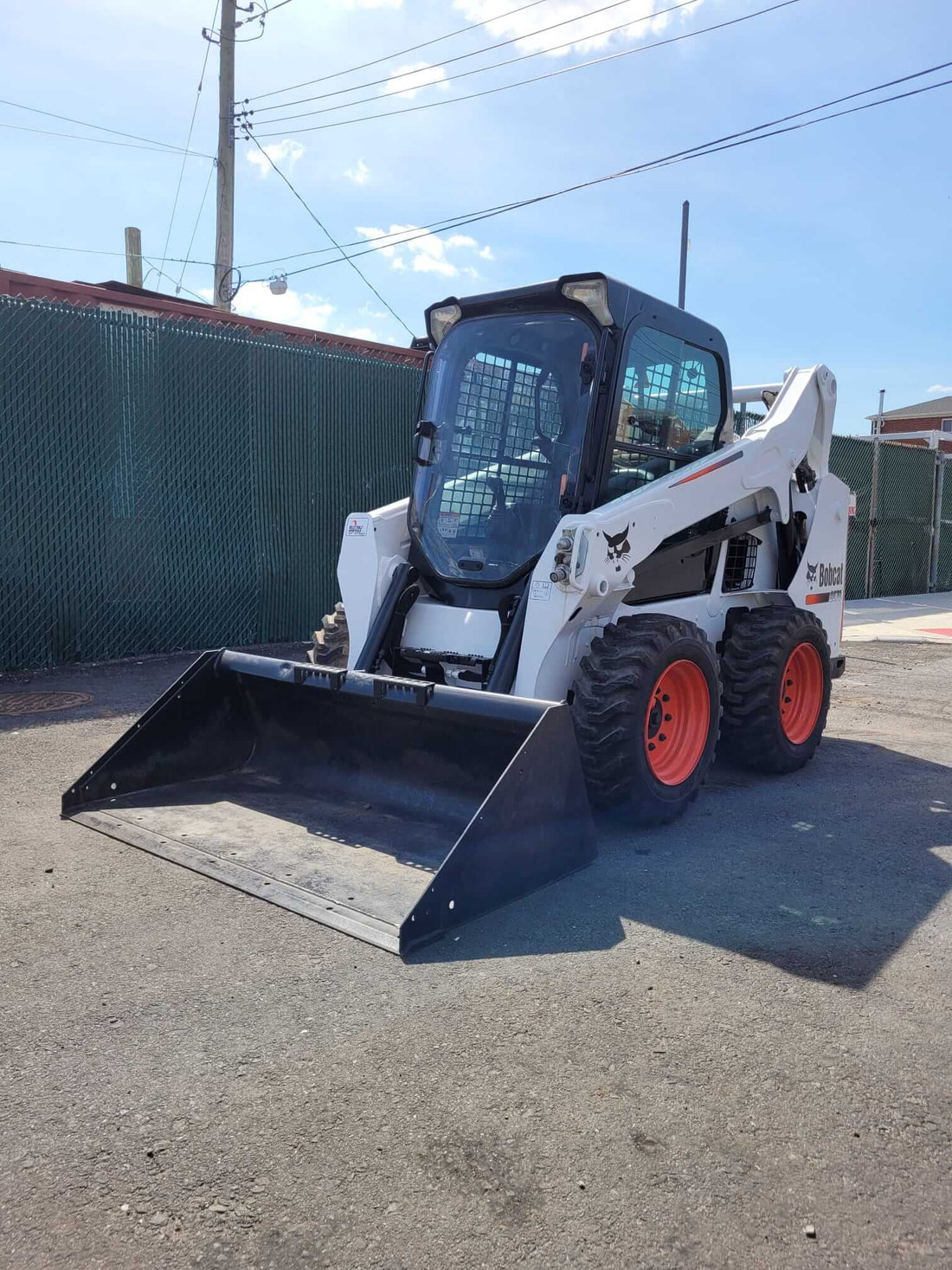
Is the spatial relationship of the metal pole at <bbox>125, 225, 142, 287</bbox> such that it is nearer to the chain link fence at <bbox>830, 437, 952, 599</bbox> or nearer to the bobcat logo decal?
the chain link fence at <bbox>830, 437, 952, 599</bbox>

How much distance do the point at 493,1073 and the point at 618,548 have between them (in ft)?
8.60

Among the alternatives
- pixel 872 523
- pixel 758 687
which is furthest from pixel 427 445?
pixel 872 523

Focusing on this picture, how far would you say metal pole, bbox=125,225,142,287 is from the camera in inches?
706

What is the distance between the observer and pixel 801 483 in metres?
6.50

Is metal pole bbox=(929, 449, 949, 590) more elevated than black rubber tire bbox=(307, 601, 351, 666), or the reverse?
metal pole bbox=(929, 449, 949, 590)

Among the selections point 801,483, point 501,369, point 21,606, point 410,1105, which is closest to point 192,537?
point 21,606

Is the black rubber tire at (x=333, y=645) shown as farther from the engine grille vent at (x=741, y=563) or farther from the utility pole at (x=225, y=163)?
the utility pole at (x=225, y=163)

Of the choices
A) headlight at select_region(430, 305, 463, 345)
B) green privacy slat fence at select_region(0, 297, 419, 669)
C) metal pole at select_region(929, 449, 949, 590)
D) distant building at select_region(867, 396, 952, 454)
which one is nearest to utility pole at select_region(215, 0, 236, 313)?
green privacy slat fence at select_region(0, 297, 419, 669)

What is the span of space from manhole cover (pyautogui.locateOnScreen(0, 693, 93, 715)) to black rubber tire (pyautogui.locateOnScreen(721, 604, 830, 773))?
15.3ft

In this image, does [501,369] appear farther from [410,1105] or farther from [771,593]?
[410,1105]

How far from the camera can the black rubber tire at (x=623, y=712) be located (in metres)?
4.56

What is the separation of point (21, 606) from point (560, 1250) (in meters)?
7.74

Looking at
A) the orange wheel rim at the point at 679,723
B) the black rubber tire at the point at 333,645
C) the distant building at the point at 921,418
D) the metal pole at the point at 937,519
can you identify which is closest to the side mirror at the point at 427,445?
the black rubber tire at the point at 333,645

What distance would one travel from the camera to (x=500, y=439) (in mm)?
5477
